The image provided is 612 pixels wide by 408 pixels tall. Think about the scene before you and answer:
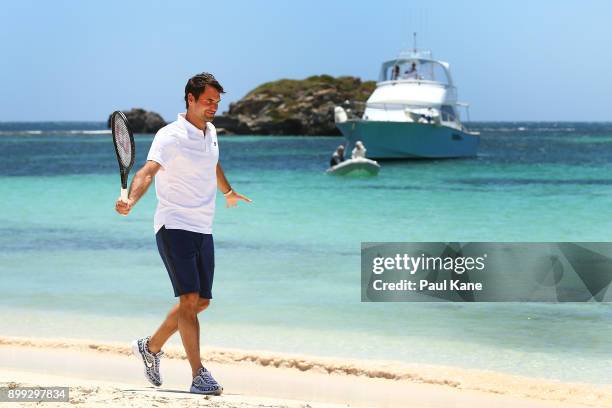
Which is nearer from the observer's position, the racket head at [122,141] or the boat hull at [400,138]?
the racket head at [122,141]

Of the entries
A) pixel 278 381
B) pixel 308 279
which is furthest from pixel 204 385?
pixel 308 279

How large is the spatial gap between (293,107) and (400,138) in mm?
98279

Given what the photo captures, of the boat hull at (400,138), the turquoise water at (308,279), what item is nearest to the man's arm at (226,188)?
the turquoise water at (308,279)

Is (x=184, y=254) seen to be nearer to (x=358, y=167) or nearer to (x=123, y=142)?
(x=123, y=142)

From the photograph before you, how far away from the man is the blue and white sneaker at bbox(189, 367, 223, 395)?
0.18 metres

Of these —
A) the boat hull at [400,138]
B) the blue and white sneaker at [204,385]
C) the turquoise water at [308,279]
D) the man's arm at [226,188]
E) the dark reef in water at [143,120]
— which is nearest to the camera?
the blue and white sneaker at [204,385]

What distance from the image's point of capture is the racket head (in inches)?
194

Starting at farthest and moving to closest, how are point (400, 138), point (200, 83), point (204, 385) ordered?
point (400, 138) → point (204, 385) → point (200, 83)

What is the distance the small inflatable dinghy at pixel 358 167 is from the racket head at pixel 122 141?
30.9 metres

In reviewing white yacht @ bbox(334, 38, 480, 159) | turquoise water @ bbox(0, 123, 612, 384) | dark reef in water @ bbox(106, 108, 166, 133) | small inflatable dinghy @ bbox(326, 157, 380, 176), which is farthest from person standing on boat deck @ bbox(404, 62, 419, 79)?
dark reef in water @ bbox(106, 108, 166, 133)

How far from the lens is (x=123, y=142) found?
16.4ft

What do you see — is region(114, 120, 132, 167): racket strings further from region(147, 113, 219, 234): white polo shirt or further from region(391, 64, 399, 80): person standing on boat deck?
region(391, 64, 399, 80): person standing on boat deck

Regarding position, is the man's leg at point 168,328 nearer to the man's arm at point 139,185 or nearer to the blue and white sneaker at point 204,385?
the blue and white sneaker at point 204,385

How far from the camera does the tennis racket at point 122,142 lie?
4918 mm
